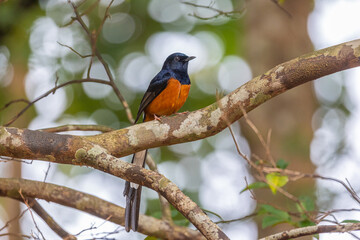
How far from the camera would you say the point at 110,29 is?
9031mm

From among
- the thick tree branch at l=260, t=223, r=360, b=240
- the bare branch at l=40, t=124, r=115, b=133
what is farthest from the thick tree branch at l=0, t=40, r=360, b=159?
the bare branch at l=40, t=124, r=115, b=133

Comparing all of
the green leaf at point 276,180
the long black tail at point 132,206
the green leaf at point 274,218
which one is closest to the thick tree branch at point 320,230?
the green leaf at point 276,180

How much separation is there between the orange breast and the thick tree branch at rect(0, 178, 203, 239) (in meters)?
1.19

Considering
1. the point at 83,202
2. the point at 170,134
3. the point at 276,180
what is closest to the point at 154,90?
the point at 83,202

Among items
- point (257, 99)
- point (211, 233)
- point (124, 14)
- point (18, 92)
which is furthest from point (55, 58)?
point (211, 233)

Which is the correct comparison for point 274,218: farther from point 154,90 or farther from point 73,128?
point 154,90

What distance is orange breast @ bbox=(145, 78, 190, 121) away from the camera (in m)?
5.13

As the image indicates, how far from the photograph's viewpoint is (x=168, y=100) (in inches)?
202

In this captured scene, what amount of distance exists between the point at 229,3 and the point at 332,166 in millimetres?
4066

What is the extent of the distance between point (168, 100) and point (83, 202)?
1442mm

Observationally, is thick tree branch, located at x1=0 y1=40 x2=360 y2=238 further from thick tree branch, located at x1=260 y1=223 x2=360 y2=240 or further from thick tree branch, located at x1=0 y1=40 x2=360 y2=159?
thick tree branch, located at x1=260 y1=223 x2=360 y2=240

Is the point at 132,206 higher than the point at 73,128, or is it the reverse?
the point at 73,128

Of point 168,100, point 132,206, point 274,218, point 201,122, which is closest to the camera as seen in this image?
point 201,122

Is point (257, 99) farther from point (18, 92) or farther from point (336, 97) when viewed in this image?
point (336, 97)
